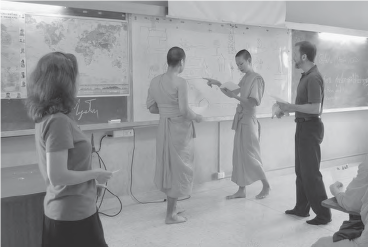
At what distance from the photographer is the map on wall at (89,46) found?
9.59 ft

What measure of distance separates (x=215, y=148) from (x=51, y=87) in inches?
116

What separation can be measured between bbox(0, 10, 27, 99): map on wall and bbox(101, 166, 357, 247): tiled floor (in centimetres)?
130

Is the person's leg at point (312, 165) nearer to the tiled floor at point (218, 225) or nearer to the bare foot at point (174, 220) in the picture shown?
the tiled floor at point (218, 225)

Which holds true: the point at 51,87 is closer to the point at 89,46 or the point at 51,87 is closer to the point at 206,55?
the point at 89,46

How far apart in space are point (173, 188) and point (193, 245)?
0.53 m

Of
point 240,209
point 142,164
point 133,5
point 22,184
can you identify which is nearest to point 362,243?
point 22,184

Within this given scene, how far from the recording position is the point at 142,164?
3.62 meters

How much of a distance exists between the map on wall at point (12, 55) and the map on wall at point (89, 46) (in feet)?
0.17

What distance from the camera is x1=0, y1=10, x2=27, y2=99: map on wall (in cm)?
279

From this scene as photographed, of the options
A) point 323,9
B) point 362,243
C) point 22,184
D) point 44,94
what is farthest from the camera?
point 323,9

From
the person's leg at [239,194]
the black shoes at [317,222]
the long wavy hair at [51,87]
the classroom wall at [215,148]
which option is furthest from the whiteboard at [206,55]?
the long wavy hair at [51,87]

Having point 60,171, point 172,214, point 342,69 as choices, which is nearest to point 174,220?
point 172,214

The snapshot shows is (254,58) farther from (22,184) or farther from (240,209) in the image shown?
(22,184)

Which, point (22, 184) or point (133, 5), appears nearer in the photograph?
point (22, 184)
